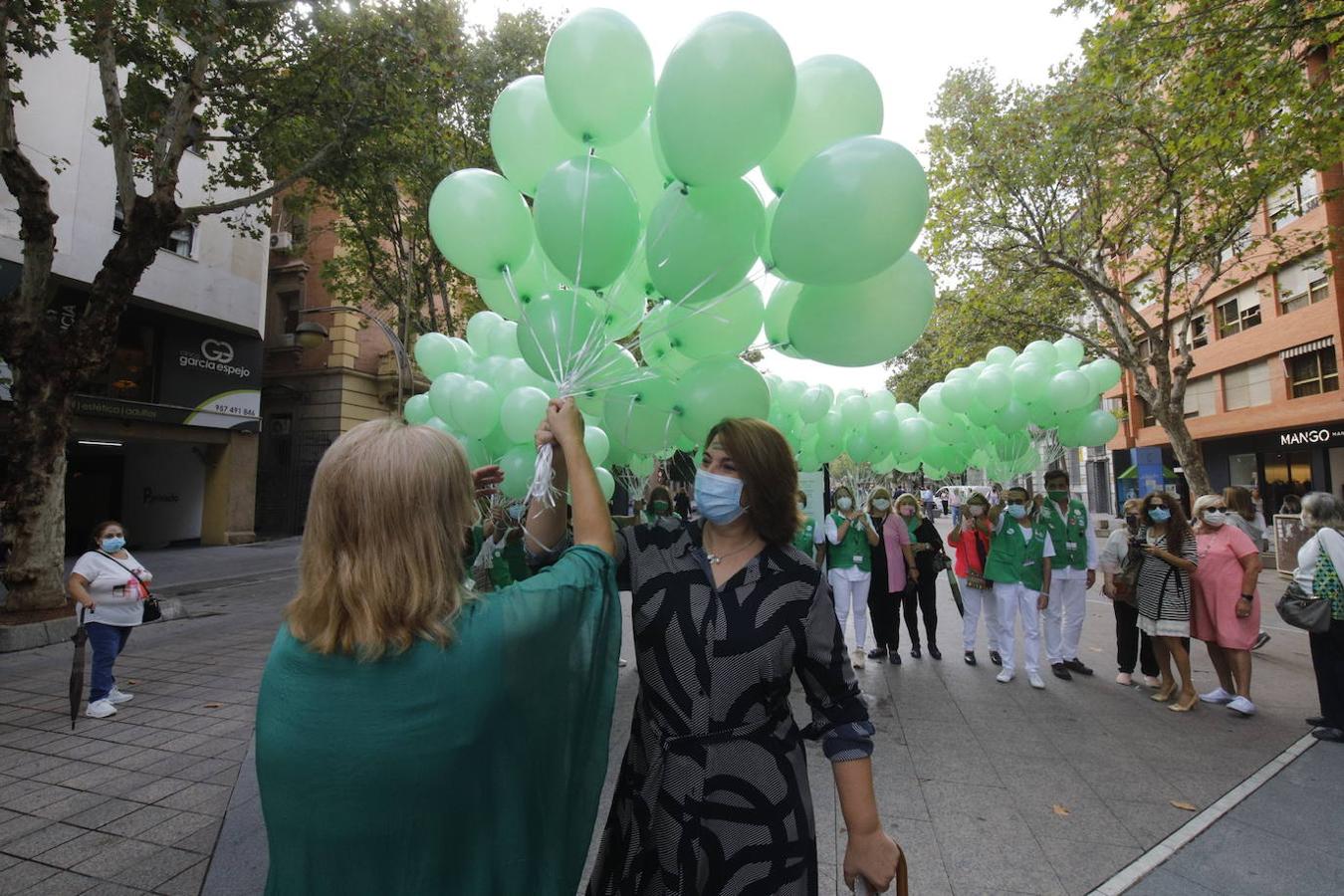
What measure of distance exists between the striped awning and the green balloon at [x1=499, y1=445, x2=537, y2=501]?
908 inches

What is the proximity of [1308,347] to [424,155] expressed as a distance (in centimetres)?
2338

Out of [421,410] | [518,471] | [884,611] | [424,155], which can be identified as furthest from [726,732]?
[424,155]

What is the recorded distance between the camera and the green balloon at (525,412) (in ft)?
11.6

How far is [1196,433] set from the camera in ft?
76.3

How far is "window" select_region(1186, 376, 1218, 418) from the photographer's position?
2289cm

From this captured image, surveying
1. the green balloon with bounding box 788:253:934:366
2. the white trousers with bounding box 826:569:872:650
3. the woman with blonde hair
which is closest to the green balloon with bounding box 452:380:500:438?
the green balloon with bounding box 788:253:934:366

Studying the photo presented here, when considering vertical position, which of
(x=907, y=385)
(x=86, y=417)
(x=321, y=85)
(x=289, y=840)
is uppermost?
(x=321, y=85)

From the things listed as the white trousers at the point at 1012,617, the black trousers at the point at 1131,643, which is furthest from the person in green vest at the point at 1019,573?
the black trousers at the point at 1131,643

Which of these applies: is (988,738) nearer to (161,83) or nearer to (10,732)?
(10,732)

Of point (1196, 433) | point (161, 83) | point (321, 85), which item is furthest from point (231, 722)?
point (1196, 433)

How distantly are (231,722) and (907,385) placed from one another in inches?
965

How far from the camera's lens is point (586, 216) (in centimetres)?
A: 249

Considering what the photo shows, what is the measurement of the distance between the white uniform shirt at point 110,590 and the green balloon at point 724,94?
16.8 feet

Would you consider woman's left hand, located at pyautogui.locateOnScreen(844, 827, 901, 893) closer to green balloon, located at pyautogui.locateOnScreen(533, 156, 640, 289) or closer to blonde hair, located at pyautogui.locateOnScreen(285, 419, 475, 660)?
blonde hair, located at pyautogui.locateOnScreen(285, 419, 475, 660)
